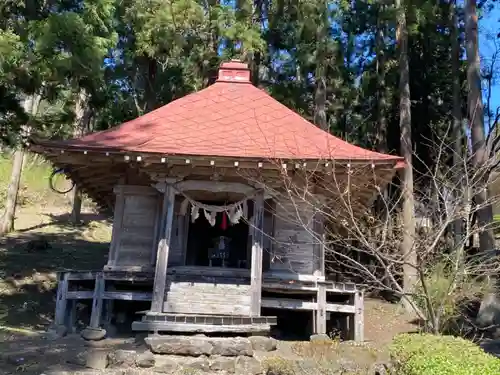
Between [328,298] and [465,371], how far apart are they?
22.9ft

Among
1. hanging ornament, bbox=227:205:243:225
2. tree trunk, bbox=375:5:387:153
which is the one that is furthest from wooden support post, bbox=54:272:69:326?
tree trunk, bbox=375:5:387:153

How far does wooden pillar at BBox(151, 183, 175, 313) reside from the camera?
8516 mm

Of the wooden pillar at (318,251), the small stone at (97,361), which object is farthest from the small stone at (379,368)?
the small stone at (97,361)

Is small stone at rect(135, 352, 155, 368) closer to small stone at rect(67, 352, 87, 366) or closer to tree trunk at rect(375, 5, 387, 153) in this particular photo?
small stone at rect(67, 352, 87, 366)

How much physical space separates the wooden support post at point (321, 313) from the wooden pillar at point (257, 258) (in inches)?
49.9

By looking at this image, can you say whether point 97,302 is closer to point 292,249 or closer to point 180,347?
point 180,347

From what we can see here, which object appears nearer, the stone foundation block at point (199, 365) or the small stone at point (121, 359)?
the small stone at point (121, 359)

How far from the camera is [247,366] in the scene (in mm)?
6992

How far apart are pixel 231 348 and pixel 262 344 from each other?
782 millimetres

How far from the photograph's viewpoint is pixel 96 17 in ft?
29.3

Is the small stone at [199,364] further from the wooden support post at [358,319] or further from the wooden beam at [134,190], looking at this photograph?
the wooden beam at [134,190]

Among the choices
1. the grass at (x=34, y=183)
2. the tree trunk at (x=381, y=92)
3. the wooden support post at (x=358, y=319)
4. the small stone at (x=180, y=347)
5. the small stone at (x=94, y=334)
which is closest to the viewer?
the small stone at (x=180, y=347)

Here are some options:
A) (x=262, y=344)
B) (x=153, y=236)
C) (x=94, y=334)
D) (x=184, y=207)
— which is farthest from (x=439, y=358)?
(x=153, y=236)

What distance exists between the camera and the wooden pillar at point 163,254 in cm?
852
